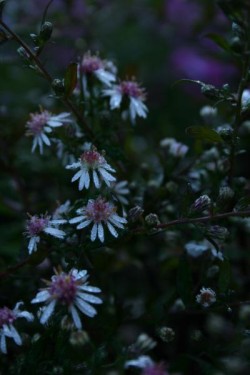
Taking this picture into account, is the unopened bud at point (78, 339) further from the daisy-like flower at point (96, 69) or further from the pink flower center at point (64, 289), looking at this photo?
the daisy-like flower at point (96, 69)

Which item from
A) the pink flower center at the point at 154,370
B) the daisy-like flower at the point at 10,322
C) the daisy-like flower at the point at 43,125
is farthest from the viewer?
the daisy-like flower at the point at 43,125

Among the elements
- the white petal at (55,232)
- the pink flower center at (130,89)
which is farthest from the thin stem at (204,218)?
the pink flower center at (130,89)

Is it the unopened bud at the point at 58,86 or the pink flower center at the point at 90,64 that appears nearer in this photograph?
the unopened bud at the point at 58,86

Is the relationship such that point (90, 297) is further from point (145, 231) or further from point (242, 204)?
point (242, 204)

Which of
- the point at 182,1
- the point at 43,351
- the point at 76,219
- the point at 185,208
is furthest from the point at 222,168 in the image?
the point at 182,1

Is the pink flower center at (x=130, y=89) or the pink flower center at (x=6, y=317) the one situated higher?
the pink flower center at (x=130, y=89)

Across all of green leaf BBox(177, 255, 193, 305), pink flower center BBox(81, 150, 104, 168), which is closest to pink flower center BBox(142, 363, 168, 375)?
green leaf BBox(177, 255, 193, 305)

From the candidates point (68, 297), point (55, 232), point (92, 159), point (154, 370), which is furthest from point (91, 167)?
point (154, 370)

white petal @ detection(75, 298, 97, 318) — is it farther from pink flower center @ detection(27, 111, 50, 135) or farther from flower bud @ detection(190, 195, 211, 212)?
pink flower center @ detection(27, 111, 50, 135)
